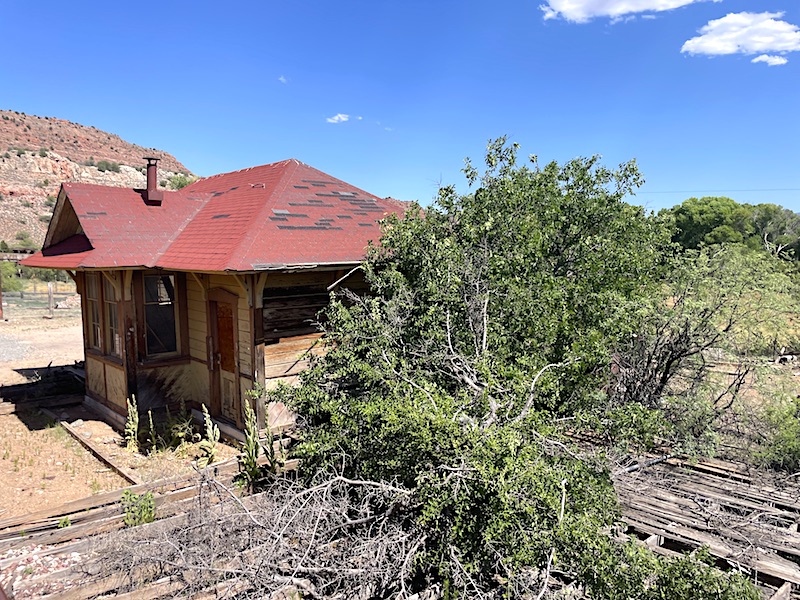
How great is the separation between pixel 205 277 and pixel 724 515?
8.10m

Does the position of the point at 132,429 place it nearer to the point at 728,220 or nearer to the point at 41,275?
the point at 41,275

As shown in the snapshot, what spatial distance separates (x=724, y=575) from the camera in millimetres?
4062

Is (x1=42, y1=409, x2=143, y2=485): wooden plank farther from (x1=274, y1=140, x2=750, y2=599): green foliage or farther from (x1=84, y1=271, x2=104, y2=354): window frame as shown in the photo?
(x1=274, y1=140, x2=750, y2=599): green foliage

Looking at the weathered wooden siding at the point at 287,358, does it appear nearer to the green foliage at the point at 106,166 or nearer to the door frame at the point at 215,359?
the door frame at the point at 215,359

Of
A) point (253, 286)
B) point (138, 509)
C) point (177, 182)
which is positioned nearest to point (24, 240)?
point (177, 182)

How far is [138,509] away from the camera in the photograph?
563cm

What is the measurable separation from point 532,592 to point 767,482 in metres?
4.56

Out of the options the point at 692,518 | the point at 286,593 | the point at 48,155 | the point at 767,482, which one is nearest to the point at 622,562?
the point at 692,518

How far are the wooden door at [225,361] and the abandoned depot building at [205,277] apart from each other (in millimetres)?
20

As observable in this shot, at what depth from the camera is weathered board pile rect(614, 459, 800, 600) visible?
4910 mm

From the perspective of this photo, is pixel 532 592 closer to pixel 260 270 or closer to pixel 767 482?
pixel 767 482

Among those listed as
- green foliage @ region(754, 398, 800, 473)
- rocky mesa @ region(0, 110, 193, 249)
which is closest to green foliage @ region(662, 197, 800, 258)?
green foliage @ region(754, 398, 800, 473)

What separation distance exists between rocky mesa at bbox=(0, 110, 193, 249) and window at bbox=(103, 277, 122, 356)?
3808cm

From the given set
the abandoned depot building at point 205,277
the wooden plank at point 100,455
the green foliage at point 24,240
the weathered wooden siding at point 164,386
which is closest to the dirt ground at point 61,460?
the wooden plank at point 100,455
